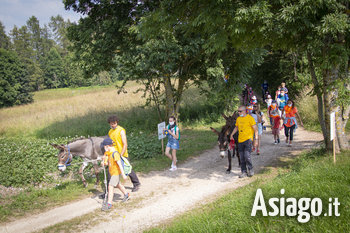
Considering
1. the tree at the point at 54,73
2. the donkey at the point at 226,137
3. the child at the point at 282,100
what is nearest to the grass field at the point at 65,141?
the donkey at the point at 226,137

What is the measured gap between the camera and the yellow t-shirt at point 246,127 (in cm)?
743

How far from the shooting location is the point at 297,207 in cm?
469

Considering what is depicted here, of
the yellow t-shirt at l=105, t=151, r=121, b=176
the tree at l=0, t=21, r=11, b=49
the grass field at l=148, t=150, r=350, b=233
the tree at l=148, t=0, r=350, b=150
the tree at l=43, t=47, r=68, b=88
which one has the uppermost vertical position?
the tree at l=0, t=21, r=11, b=49

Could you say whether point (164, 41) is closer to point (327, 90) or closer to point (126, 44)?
point (126, 44)

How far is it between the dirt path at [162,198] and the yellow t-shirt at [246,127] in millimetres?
1198

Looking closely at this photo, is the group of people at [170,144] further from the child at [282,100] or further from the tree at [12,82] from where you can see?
the tree at [12,82]

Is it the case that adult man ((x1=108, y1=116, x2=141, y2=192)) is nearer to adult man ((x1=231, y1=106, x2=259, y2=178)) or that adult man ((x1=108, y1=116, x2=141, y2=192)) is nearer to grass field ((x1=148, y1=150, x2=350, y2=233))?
grass field ((x1=148, y1=150, x2=350, y2=233))

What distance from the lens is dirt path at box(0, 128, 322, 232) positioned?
5.78 metres

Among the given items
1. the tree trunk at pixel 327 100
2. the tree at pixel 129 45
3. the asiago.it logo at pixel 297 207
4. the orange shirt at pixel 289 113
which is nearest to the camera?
the asiago.it logo at pixel 297 207

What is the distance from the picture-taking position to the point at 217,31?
744 cm

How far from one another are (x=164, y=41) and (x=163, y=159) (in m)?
5.09

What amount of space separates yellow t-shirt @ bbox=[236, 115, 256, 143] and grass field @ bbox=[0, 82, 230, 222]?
3307 millimetres

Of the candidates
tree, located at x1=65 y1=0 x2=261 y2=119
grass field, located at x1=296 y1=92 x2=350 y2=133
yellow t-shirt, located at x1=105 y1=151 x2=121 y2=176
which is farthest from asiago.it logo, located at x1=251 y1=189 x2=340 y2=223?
grass field, located at x1=296 y1=92 x2=350 y2=133

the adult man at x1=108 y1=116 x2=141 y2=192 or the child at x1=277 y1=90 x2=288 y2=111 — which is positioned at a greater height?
the child at x1=277 y1=90 x2=288 y2=111
